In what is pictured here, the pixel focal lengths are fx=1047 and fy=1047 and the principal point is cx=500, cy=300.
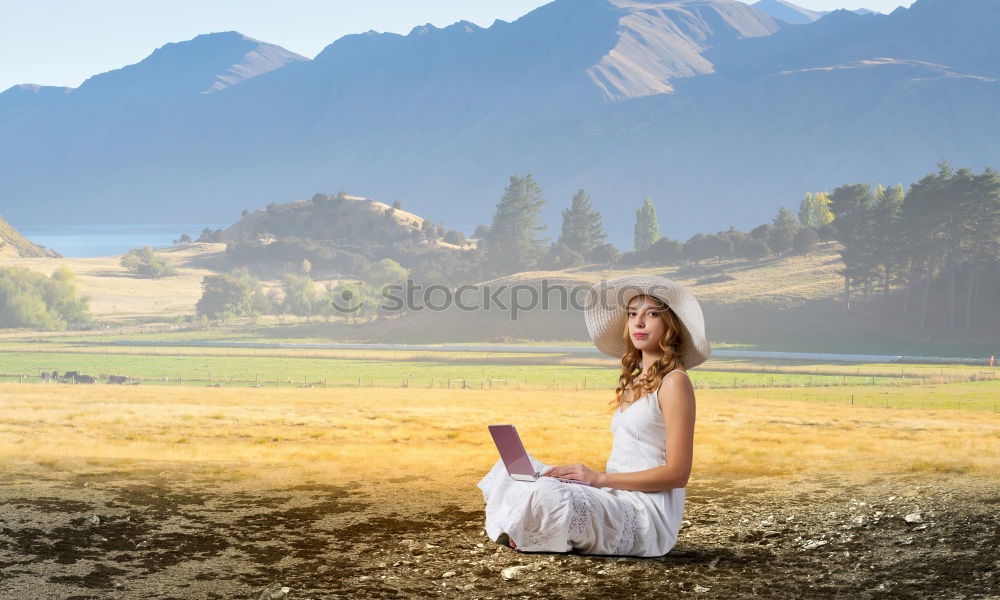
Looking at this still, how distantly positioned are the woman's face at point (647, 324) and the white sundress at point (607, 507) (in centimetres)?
32

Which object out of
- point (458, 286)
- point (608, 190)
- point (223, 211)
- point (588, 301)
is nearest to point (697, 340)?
point (588, 301)

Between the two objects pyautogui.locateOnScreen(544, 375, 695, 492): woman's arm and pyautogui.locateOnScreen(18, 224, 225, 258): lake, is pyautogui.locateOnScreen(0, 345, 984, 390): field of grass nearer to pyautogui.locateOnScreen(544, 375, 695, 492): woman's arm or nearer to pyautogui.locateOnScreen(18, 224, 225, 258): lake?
pyautogui.locateOnScreen(544, 375, 695, 492): woman's arm

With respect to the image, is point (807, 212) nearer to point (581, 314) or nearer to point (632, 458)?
point (581, 314)

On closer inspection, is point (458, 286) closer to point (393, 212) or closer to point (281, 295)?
point (281, 295)

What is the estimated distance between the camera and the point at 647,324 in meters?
6.09

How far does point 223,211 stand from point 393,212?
184 feet

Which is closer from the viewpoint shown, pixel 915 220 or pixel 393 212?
pixel 915 220

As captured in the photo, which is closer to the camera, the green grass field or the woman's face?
the woman's face

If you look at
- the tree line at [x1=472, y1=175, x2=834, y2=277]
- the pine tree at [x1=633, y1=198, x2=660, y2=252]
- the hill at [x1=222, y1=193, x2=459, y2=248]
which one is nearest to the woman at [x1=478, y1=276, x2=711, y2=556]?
the tree line at [x1=472, y1=175, x2=834, y2=277]

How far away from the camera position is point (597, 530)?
6379 millimetres

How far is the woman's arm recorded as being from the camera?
5.82m

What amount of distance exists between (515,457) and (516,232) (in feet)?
311

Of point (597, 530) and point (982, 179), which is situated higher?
point (982, 179)

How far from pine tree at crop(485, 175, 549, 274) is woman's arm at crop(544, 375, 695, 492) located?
92170 mm
